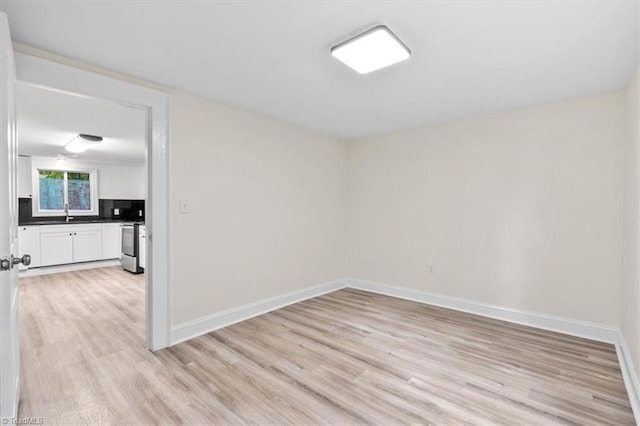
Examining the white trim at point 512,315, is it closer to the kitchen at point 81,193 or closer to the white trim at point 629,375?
the white trim at point 629,375

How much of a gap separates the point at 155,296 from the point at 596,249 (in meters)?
4.01

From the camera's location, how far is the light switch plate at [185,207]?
274cm

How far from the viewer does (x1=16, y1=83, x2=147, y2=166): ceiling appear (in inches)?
114

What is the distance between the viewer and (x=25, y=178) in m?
5.88

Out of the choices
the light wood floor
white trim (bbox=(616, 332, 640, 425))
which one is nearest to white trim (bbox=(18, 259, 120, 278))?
the light wood floor

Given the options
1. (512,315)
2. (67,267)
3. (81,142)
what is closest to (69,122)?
(81,142)

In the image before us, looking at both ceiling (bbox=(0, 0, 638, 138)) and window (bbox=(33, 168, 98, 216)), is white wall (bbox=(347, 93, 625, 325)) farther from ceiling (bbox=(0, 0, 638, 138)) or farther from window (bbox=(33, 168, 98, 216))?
window (bbox=(33, 168, 98, 216))

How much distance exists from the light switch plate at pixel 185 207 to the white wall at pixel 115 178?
14.1ft

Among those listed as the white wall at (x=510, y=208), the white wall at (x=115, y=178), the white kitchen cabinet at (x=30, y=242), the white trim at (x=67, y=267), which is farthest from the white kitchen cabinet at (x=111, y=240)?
the white wall at (x=510, y=208)

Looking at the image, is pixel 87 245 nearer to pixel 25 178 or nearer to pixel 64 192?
pixel 64 192

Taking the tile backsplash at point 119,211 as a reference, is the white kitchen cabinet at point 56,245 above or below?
below

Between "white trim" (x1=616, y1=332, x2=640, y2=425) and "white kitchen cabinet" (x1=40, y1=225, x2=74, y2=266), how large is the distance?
7675mm

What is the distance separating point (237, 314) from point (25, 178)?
5853mm

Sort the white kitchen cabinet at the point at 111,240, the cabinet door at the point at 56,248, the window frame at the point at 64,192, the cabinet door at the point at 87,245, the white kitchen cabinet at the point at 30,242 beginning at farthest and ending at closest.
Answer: the white kitchen cabinet at the point at 111,240 < the window frame at the point at 64,192 < the cabinet door at the point at 87,245 < the cabinet door at the point at 56,248 < the white kitchen cabinet at the point at 30,242
